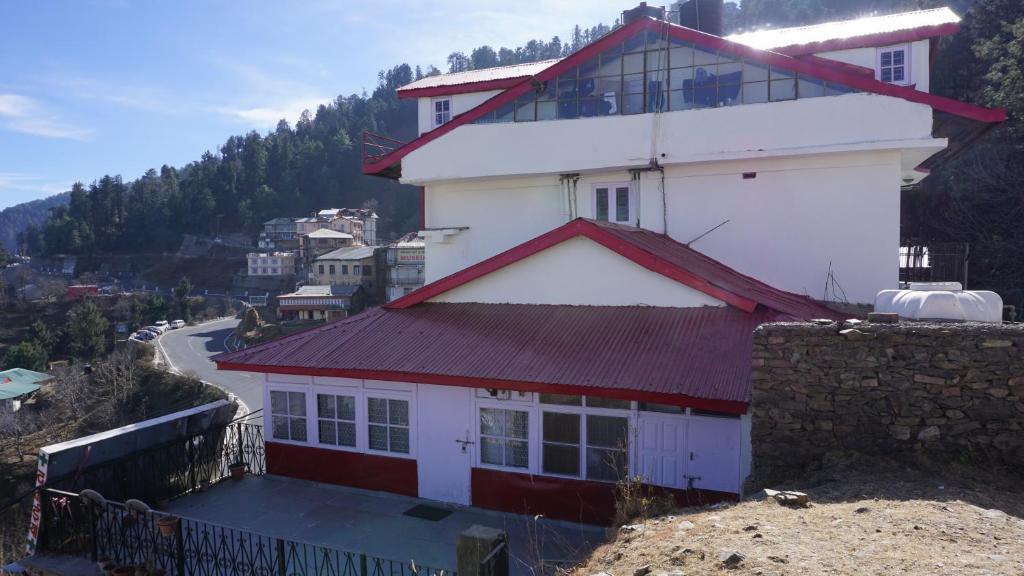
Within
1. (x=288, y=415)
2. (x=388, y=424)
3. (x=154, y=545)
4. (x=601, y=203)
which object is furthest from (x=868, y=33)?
(x=154, y=545)

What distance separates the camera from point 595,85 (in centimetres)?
1418

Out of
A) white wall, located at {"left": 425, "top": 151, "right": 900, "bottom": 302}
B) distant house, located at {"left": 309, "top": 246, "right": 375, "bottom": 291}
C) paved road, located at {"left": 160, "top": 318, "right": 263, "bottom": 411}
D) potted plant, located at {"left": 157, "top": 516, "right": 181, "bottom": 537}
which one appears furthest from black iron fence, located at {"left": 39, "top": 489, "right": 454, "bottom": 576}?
distant house, located at {"left": 309, "top": 246, "right": 375, "bottom": 291}

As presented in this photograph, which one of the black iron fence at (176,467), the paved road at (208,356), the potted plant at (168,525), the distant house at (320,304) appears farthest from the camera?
the distant house at (320,304)

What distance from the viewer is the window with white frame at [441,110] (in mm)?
17281

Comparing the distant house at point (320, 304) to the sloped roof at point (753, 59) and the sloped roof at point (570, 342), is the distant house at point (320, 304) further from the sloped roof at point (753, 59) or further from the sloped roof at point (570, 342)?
the sloped roof at point (570, 342)

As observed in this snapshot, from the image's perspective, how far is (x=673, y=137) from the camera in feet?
44.7

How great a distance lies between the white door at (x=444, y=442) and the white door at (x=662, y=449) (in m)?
2.69

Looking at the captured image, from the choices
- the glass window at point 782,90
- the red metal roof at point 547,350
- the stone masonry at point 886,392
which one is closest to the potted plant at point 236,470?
the red metal roof at point 547,350

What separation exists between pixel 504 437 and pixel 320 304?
5493cm

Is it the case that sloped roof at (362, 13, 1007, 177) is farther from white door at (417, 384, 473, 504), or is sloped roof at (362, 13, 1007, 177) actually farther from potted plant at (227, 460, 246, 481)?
potted plant at (227, 460, 246, 481)

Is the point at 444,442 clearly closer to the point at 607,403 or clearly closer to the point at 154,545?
the point at 607,403

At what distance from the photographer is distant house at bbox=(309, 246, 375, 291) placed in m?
68.6

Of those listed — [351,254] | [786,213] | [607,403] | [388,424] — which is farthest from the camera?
[351,254]

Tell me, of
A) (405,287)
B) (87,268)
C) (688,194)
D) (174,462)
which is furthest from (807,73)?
(87,268)
